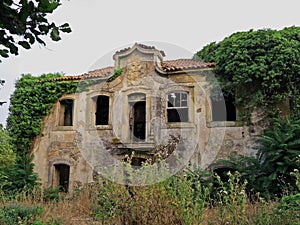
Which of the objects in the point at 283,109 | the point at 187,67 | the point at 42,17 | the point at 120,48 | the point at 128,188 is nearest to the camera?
the point at 42,17

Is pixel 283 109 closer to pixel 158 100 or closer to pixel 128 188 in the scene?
pixel 158 100

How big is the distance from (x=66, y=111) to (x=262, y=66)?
907 centimetres

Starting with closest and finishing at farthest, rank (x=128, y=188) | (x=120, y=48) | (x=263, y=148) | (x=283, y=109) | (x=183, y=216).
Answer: (x=183, y=216)
(x=128, y=188)
(x=263, y=148)
(x=283, y=109)
(x=120, y=48)

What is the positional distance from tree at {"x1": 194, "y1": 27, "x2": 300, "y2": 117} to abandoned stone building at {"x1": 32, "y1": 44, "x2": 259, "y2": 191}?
646 mm

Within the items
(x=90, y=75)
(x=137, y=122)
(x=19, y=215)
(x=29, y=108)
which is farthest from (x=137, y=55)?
(x=19, y=215)

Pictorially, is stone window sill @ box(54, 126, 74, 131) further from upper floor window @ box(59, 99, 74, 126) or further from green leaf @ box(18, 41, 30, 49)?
green leaf @ box(18, 41, 30, 49)

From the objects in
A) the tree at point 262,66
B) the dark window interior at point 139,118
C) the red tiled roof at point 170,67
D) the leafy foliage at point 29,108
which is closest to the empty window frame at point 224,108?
the tree at point 262,66

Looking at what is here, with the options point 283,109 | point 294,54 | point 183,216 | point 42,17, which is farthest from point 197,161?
point 42,17

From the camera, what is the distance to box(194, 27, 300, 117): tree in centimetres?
1144

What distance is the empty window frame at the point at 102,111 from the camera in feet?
49.1

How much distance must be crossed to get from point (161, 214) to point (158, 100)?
791cm

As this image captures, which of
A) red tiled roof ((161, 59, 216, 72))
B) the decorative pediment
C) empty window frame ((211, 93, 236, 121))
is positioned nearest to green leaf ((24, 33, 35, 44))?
empty window frame ((211, 93, 236, 121))

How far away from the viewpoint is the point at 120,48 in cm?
1435

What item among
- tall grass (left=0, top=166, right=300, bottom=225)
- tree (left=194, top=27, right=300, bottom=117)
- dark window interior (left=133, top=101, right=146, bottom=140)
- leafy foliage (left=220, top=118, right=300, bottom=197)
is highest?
tree (left=194, top=27, right=300, bottom=117)
